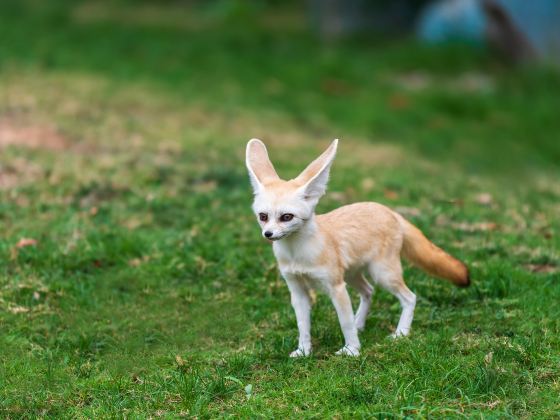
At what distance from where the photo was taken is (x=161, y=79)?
15555 mm

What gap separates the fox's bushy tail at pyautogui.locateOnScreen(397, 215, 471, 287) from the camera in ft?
20.9

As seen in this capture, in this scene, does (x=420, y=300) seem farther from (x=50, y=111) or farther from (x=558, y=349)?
(x=50, y=111)

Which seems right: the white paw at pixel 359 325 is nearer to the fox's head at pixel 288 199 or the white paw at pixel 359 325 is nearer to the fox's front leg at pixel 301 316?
the fox's front leg at pixel 301 316

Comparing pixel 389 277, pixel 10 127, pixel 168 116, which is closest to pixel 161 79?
pixel 168 116

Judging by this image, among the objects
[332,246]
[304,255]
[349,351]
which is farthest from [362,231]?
[349,351]

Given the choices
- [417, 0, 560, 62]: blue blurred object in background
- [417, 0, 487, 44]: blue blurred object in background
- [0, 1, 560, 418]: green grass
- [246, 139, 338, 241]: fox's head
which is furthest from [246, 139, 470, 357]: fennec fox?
[417, 0, 487, 44]: blue blurred object in background

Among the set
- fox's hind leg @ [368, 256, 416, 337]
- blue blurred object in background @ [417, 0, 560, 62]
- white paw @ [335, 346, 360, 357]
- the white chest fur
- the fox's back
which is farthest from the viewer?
blue blurred object in background @ [417, 0, 560, 62]

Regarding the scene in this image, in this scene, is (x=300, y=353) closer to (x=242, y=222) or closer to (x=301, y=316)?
(x=301, y=316)

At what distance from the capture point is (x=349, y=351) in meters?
5.91

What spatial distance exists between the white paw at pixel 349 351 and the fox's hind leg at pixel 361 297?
0.54 metres

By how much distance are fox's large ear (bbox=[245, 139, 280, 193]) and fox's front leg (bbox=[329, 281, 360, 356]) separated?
83 centimetres

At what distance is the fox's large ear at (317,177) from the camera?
5.60m

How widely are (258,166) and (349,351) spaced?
1374 mm

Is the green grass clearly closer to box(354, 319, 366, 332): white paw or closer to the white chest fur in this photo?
box(354, 319, 366, 332): white paw
